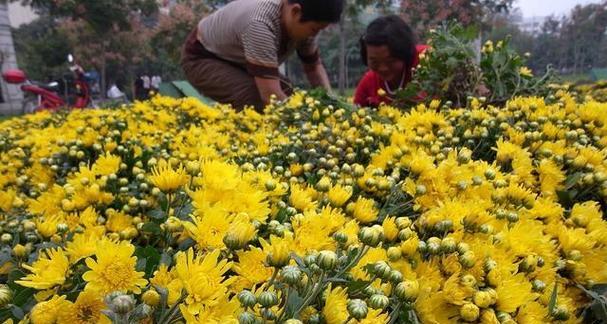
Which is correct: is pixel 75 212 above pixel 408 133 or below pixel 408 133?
below

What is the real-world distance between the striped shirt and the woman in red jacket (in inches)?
22.4

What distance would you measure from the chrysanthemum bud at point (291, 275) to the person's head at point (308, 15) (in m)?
2.42

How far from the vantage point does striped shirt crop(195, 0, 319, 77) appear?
117 inches

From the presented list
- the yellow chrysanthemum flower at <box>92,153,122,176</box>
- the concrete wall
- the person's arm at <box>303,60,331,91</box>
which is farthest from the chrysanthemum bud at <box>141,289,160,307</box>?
the concrete wall

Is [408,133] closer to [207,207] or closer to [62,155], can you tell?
[207,207]

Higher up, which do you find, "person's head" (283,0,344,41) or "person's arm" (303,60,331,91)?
"person's head" (283,0,344,41)

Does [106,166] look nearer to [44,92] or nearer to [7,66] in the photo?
[44,92]

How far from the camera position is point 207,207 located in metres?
0.83

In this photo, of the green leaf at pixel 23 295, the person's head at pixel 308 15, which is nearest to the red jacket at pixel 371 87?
the person's head at pixel 308 15

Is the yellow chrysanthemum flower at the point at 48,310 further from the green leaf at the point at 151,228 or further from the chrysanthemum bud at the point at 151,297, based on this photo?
the green leaf at the point at 151,228

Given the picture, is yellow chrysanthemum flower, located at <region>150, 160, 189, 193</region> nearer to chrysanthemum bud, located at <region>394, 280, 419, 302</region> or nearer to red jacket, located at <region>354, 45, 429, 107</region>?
chrysanthemum bud, located at <region>394, 280, 419, 302</region>

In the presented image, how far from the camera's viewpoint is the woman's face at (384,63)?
10.2 feet

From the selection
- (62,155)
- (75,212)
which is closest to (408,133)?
(75,212)

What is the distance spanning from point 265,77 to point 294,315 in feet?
8.44
